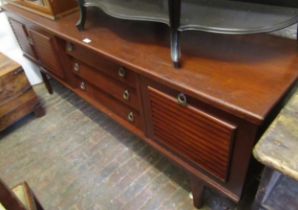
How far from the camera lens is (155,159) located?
1412 mm

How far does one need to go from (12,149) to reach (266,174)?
5.02ft

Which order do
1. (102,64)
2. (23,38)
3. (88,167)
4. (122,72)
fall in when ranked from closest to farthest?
(122,72) < (102,64) < (88,167) < (23,38)

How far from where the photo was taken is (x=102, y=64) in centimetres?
113

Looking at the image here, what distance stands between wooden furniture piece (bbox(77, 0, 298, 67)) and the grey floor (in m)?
0.70

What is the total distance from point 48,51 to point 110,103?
529mm

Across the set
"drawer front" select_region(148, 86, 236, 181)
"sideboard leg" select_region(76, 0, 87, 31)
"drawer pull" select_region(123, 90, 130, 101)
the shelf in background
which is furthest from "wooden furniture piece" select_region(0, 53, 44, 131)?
the shelf in background

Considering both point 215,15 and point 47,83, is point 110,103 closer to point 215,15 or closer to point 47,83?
point 215,15

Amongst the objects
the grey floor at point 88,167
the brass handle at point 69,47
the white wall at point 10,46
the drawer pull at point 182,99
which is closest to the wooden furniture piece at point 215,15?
the drawer pull at point 182,99

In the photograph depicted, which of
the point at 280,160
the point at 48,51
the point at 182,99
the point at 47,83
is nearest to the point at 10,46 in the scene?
the point at 47,83

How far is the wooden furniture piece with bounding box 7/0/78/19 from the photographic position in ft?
4.46

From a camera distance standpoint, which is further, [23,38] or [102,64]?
[23,38]

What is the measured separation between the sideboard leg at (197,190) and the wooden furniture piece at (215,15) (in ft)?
1.60

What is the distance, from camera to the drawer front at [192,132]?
0.78m

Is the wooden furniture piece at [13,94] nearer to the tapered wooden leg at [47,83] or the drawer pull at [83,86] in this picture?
the tapered wooden leg at [47,83]
